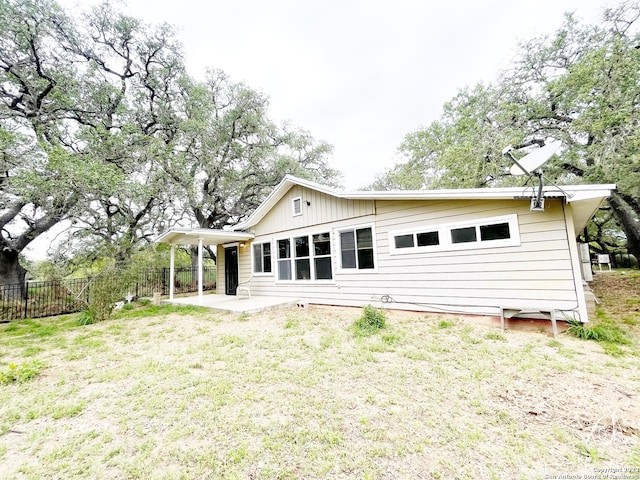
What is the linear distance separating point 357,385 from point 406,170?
43.3 ft

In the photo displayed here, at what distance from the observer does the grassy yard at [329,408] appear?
1.88 metres

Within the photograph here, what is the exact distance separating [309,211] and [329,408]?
21.1 ft

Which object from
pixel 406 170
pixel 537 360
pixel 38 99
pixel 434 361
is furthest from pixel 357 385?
pixel 38 99

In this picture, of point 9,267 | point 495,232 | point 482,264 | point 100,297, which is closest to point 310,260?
point 482,264

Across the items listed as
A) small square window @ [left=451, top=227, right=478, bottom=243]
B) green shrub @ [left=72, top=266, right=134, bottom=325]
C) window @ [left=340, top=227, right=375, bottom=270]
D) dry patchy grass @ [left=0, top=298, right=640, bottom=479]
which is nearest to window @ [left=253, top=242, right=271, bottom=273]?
window @ [left=340, top=227, right=375, bottom=270]

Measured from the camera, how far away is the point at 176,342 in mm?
4973

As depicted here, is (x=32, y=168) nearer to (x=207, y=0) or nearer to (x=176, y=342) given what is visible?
(x=176, y=342)

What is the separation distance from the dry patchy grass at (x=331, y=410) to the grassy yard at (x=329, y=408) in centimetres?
1

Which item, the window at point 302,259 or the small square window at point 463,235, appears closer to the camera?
the small square window at point 463,235

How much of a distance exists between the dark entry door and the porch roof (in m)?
1.25

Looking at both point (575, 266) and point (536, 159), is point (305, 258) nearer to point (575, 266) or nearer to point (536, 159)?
point (536, 159)

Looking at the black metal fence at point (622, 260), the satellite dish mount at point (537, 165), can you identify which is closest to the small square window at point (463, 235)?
the satellite dish mount at point (537, 165)

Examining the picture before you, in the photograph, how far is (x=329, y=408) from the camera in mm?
2543

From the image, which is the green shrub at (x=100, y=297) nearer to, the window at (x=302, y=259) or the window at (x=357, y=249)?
the window at (x=302, y=259)
